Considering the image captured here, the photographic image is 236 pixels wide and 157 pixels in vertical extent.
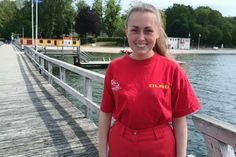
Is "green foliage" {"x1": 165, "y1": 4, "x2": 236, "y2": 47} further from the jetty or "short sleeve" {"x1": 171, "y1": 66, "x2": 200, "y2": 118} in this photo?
"short sleeve" {"x1": 171, "y1": 66, "x2": 200, "y2": 118}

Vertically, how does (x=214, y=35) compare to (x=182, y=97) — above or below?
above

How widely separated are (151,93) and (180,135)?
1.21 feet

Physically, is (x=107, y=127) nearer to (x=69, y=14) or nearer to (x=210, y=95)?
(x=210, y=95)

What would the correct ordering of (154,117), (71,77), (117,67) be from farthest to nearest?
1. (71,77)
2. (117,67)
3. (154,117)

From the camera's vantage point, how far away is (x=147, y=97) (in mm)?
2072

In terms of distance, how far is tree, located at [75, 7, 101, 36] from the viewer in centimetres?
9162

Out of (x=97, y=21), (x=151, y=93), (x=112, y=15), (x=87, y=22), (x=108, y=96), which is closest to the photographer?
(x=151, y=93)

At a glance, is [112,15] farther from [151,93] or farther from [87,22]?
[151,93]

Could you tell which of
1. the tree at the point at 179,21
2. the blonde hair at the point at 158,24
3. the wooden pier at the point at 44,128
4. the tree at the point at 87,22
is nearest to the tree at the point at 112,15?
the tree at the point at 87,22

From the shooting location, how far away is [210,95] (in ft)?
77.9

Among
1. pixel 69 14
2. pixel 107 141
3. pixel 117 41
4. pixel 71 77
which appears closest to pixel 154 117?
pixel 107 141

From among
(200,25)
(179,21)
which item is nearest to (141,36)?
(179,21)

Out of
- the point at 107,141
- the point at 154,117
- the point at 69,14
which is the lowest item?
the point at 107,141

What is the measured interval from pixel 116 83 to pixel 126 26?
42 centimetres
